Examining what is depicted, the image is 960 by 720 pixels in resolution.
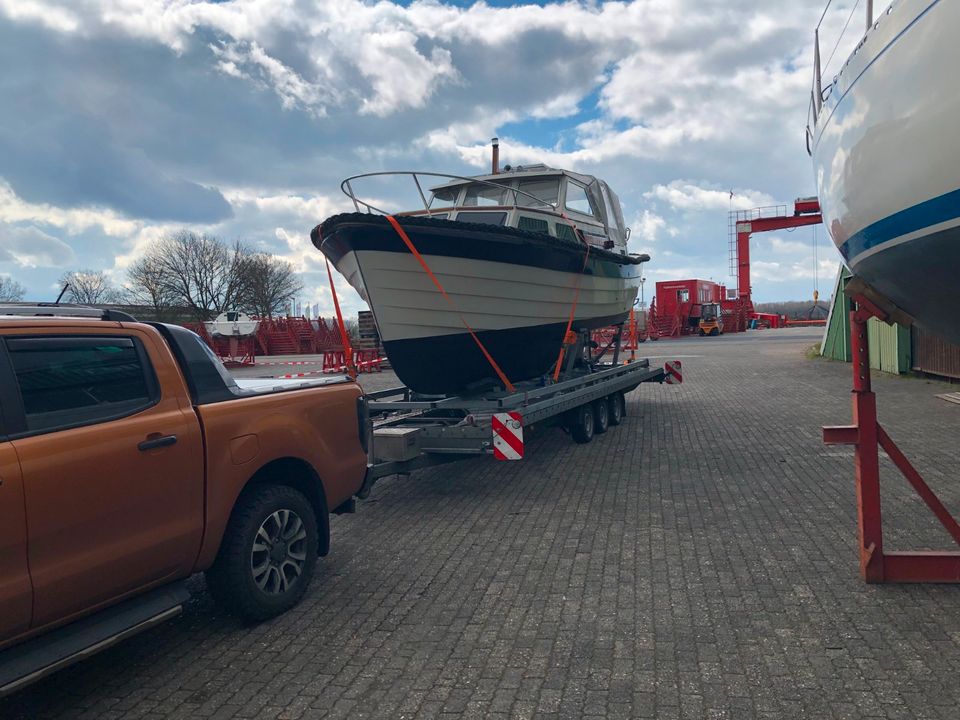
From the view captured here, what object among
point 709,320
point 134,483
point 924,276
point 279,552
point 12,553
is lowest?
point 279,552

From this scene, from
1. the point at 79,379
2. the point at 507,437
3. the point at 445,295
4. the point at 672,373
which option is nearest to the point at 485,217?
the point at 445,295

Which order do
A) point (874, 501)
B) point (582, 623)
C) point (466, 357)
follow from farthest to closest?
point (466, 357), point (874, 501), point (582, 623)

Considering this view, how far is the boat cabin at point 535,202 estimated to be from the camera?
27.0 feet

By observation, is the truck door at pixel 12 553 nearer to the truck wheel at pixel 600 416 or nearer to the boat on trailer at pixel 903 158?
the boat on trailer at pixel 903 158

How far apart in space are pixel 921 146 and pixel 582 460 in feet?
17.8

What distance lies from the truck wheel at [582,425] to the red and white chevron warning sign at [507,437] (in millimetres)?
2426

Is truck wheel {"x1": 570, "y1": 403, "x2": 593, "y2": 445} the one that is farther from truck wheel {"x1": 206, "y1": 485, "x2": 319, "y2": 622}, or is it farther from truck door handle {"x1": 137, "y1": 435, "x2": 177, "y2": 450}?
truck door handle {"x1": 137, "y1": 435, "x2": 177, "y2": 450}

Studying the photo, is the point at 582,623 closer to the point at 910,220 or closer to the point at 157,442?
the point at 157,442

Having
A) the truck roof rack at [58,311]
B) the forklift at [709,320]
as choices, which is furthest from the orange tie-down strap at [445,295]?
the forklift at [709,320]

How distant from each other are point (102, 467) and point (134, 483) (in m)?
0.18

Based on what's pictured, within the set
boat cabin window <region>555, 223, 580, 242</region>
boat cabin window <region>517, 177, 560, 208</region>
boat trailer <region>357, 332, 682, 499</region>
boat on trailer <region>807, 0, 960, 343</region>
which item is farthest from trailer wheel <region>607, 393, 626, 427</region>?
boat on trailer <region>807, 0, 960, 343</region>

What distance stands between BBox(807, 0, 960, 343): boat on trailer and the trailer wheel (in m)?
5.88

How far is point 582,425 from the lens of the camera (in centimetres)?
855

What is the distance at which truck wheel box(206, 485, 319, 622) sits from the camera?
3580mm
